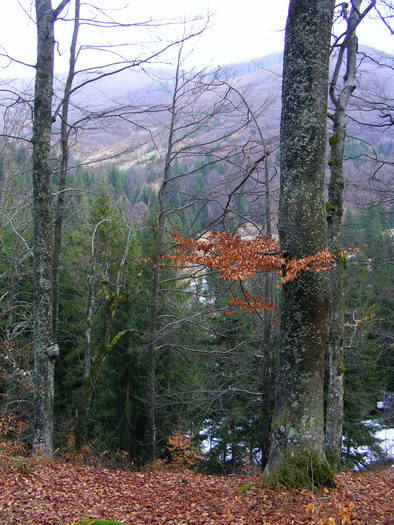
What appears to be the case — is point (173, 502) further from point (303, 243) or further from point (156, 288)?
point (156, 288)

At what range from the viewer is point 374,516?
15.0ft

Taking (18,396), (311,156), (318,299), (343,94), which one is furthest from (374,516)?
(18,396)

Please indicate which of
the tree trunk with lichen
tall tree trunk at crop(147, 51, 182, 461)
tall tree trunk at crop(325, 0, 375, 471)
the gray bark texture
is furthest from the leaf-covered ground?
tall tree trunk at crop(147, 51, 182, 461)

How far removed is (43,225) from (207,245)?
12.7ft

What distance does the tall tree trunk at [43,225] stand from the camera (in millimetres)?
8180

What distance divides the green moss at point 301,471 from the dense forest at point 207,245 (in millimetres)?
24

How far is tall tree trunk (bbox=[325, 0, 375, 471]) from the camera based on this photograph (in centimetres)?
869

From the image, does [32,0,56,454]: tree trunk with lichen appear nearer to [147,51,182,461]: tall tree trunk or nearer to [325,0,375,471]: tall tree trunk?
[147,51,182,461]: tall tree trunk

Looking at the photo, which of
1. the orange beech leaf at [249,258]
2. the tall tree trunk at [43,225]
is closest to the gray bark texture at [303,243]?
the orange beech leaf at [249,258]

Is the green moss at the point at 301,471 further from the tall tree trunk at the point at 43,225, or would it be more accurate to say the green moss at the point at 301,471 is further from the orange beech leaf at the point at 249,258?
the tall tree trunk at the point at 43,225

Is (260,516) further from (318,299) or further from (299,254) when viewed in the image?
(299,254)

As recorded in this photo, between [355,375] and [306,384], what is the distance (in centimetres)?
1326

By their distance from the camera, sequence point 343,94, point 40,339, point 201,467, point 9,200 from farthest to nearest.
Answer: point 201,467 → point 9,200 → point 343,94 → point 40,339

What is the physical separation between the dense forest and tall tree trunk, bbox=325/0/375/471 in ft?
0.11
